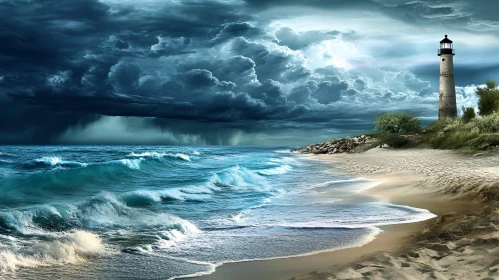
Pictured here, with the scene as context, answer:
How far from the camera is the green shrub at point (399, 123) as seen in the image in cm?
5609

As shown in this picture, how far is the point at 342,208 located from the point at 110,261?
7.41m

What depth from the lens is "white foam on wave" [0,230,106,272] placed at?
7.61m

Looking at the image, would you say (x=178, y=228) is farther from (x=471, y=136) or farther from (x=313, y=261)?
(x=471, y=136)

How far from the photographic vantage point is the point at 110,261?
7.84m

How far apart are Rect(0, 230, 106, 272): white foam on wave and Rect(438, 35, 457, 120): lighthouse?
183ft

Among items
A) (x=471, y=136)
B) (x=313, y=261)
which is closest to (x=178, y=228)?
(x=313, y=261)

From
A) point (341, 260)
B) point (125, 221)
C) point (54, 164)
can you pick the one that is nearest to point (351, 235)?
point (341, 260)

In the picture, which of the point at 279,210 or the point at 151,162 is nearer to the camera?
the point at 279,210

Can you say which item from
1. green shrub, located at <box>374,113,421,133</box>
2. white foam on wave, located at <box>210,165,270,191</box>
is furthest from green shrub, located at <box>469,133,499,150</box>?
green shrub, located at <box>374,113,421,133</box>

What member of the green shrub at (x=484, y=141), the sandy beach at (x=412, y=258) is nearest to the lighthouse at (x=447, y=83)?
the green shrub at (x=484, y=141)

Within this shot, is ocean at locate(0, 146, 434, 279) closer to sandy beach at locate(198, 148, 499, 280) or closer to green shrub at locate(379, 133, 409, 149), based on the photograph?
sandy beach at locate(198, 148, 499, 280)

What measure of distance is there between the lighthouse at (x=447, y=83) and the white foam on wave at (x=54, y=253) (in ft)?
183

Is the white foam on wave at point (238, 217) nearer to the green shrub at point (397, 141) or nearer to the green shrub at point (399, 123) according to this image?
the green shrub at point (397, 141)

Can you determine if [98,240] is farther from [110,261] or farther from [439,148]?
[439,148]
